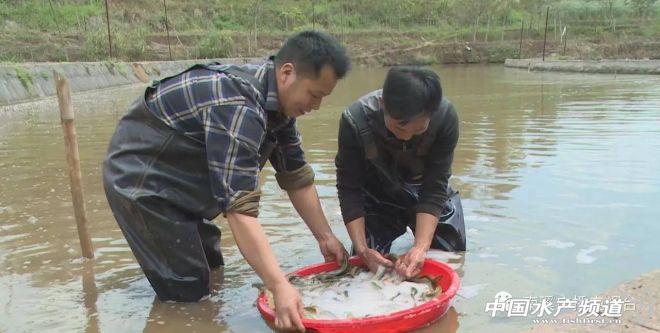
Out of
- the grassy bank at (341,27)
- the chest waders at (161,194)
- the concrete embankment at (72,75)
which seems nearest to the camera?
the chest waders at (161,194)

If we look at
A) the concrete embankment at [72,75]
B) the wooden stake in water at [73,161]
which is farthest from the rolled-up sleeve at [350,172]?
the concrete embankment at [72,75]

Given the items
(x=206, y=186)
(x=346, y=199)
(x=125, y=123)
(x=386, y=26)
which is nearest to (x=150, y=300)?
(x=206, y=186)

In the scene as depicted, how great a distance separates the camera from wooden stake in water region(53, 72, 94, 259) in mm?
3283

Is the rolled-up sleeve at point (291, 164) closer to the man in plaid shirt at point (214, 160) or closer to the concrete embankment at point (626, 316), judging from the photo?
the man in plaid shirt at point (214, 160)

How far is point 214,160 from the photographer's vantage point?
220 cm

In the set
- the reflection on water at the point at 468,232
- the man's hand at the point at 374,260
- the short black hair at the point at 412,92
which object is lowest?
the reflection on water at the point at 468,232

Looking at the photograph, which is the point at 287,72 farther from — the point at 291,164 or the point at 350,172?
the point at 350,172

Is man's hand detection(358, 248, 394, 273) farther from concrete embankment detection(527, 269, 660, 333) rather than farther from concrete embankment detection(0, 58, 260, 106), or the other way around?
concrete embankment detection(0, 58, 260, 106)

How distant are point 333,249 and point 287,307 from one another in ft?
2.66

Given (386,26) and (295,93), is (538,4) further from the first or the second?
(295,93)

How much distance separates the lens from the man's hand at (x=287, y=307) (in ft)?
7.08

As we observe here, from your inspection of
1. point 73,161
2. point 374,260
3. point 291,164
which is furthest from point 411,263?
point 73,161

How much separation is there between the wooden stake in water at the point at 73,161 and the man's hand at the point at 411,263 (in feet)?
5.69

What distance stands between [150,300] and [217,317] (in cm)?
41
